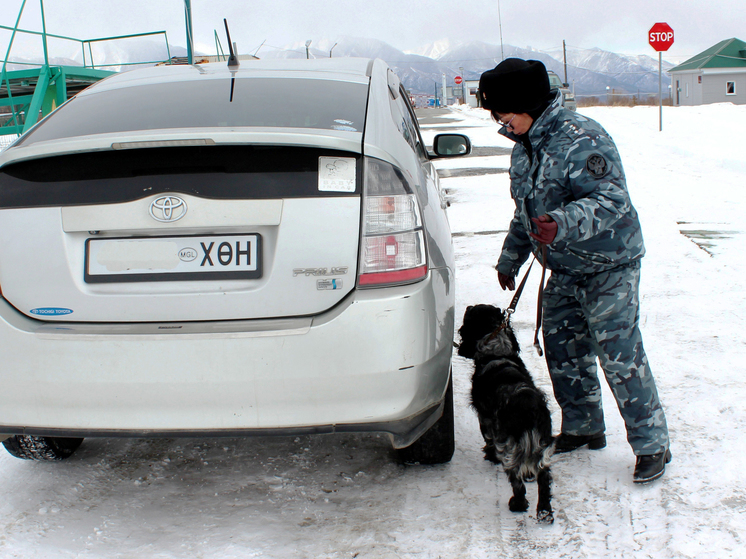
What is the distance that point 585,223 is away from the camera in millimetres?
2271

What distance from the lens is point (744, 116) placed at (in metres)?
20.8

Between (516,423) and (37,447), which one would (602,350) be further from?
(37,447)

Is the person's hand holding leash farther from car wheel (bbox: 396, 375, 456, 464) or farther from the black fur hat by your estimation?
car wheel (bbox: 396, 375, 456, 464)

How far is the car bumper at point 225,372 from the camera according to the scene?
201cm

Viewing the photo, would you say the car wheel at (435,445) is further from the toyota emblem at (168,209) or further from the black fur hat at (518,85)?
the toyota emblem at (168,209)

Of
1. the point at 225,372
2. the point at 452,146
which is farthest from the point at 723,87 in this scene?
the point at 225,372

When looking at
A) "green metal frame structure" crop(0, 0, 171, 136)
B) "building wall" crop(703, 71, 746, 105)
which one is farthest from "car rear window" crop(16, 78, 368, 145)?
"building wall" crop(703, 71, 746, 105)

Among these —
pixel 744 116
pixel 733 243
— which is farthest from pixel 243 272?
pixel 744 116

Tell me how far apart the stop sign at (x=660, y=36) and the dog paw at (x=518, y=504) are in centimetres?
1873

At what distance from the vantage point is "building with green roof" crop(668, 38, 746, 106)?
60.2 m

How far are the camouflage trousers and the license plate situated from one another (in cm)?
134

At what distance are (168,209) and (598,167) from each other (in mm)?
1508

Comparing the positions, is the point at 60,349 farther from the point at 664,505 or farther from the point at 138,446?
the point at 664,505

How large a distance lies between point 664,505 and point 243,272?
1797mm
